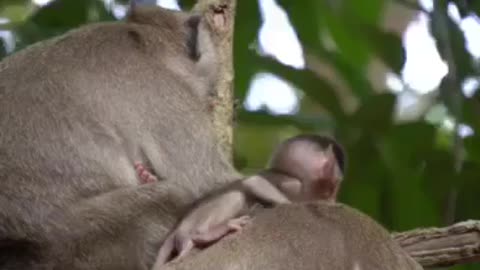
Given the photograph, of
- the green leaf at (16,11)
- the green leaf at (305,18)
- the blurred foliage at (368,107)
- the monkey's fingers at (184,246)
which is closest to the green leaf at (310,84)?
the blurred foliage at (368,107)

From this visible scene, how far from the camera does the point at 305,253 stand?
2637 millimetres

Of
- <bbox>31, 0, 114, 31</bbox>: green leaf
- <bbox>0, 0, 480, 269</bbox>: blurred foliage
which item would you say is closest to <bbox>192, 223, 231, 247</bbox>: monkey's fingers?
<bbox>0, 0, 480, 269</bbox>: blurred foliage

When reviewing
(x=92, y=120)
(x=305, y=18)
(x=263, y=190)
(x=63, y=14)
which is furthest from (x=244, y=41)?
(x=263, y=190)

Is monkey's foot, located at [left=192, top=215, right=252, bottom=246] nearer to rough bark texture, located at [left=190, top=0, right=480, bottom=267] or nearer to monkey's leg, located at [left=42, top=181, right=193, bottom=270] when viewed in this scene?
monkey's leg, located at [left=42, top=181, right=193, bottom=270]

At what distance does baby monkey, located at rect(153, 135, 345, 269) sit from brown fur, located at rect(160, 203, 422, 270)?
22 centimetres

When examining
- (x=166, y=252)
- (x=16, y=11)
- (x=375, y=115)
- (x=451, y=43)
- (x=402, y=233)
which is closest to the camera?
(x=166, y=252)

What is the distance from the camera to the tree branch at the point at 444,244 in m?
3.12

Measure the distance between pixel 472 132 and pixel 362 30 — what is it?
0.52 meters

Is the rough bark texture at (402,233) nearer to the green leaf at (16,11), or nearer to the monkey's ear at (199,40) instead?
the monkey's ear at (199,40)

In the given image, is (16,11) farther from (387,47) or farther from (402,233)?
(402,233)

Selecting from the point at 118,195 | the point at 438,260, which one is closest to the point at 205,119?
the point at 118,195

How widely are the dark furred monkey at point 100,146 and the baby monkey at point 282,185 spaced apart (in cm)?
13

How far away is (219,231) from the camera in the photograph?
277cm

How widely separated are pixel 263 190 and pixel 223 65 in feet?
2.17
